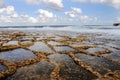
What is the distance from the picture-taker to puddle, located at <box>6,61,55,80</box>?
1060 cm

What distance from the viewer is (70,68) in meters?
12.6

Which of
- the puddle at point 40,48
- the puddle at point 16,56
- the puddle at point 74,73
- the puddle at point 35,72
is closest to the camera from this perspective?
the puddle at point 35,72

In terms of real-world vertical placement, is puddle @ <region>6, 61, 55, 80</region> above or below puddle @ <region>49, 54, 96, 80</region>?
above

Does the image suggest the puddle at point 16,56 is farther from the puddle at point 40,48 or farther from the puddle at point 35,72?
the puddle at point 40,48

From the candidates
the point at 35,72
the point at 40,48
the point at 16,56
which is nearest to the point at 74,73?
the point at 35,72

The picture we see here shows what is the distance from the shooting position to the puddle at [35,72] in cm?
1060

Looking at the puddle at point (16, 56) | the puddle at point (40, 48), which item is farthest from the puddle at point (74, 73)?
the puddle at point (40, 48)

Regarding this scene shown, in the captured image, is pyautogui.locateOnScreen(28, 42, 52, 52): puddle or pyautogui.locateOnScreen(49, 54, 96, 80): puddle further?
pyautogui.locateOnScreen(28, 42, 52, 52): puddle

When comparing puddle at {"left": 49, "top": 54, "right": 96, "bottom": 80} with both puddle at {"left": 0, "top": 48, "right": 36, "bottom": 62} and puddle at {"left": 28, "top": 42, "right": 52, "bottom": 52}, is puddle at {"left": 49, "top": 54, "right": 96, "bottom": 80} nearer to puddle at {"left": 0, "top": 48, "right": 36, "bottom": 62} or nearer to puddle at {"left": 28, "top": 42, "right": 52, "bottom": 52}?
puddle at {"left": 0, "top": 48, "right": 36, "bottom": 62}

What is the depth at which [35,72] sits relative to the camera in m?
11.6

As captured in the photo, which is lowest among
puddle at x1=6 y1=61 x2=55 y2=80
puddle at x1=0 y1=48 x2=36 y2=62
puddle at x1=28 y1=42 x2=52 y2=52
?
puddle at x1=28 y1=42 x2=52 y2=52

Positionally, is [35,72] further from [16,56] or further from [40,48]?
[40,48]

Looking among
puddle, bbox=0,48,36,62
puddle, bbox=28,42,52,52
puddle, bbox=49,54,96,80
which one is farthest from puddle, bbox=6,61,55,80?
puddle, bbox=28,42,52,52

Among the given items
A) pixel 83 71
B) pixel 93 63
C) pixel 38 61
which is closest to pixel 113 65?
pixel 93 63
